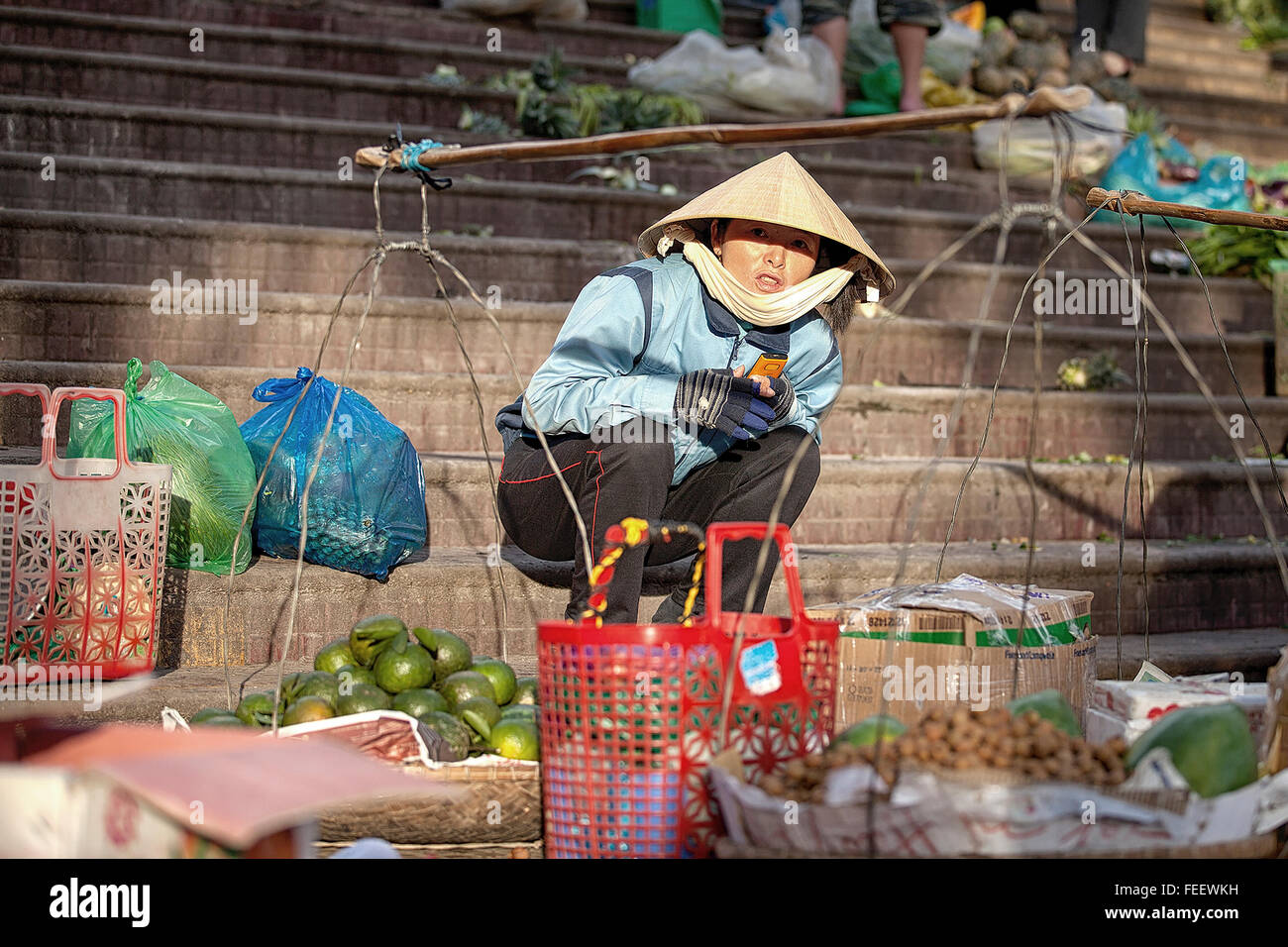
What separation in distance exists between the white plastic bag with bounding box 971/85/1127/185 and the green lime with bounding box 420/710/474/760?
451 centimetres

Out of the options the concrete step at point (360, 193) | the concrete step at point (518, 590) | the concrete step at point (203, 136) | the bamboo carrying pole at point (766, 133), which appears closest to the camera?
the bamboo carrying pole at point (766, 133)

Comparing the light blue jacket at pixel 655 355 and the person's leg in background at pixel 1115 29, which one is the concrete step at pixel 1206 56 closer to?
the person's leg in background at pixel 1115 29

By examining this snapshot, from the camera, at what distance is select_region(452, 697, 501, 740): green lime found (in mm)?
2162

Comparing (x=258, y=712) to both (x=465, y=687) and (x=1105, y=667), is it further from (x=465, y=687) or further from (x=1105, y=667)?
(x=1105, y=667)

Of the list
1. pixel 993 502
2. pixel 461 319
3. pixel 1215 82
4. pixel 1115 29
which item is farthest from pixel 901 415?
pixel 1215 82

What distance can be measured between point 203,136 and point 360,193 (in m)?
0.72

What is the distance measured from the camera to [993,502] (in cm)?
399

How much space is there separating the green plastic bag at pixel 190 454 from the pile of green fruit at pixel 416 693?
23.7 inches

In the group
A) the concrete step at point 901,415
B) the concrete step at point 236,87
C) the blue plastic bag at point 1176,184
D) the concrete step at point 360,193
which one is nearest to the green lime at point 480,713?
the concrete step at point 901,415

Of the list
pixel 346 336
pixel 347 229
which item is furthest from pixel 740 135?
pixel 347 229

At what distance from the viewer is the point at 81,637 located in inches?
101

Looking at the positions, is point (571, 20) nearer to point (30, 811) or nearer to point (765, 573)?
point (765, 573)

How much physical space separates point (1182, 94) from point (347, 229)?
17.0 ft

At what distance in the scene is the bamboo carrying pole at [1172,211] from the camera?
7.72 feet
